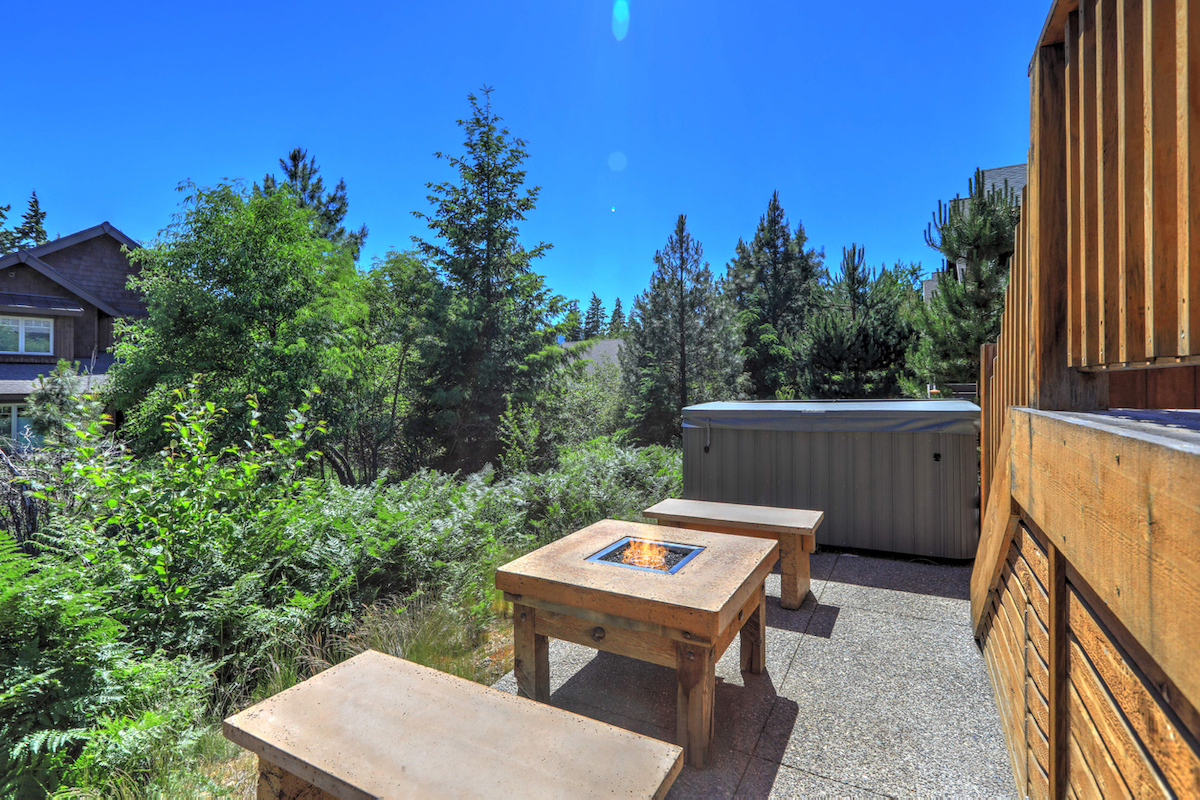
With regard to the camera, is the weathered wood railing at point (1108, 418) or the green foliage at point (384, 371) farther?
the green foliage at point (384, 371)

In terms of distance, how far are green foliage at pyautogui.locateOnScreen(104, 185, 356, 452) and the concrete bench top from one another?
282 inches

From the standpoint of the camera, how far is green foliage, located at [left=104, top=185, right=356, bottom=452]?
836cm

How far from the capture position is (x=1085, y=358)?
1422 mm

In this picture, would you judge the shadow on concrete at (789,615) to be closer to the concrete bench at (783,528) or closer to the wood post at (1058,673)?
the concrete bench at (783,528)

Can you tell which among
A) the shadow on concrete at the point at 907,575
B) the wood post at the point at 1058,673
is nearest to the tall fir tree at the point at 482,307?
the shadow on concrete at the point at 907,575

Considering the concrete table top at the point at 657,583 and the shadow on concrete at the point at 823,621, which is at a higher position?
the concrete table top at the point at 657,583

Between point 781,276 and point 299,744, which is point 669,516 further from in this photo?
point 781,276

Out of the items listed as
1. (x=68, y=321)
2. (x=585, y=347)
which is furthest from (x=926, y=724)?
(x=68, y=321)

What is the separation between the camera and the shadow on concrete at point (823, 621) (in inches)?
132

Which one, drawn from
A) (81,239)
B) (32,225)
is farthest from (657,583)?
(32,225)

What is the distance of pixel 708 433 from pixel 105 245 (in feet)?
61.7

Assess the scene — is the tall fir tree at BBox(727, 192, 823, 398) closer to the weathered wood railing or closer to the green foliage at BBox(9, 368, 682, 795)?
the green foliage at BBox(9, 368, 682, 795)

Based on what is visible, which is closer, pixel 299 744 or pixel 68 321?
pixel 299 744

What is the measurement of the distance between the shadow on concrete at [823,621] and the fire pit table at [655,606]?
63 centimetres
